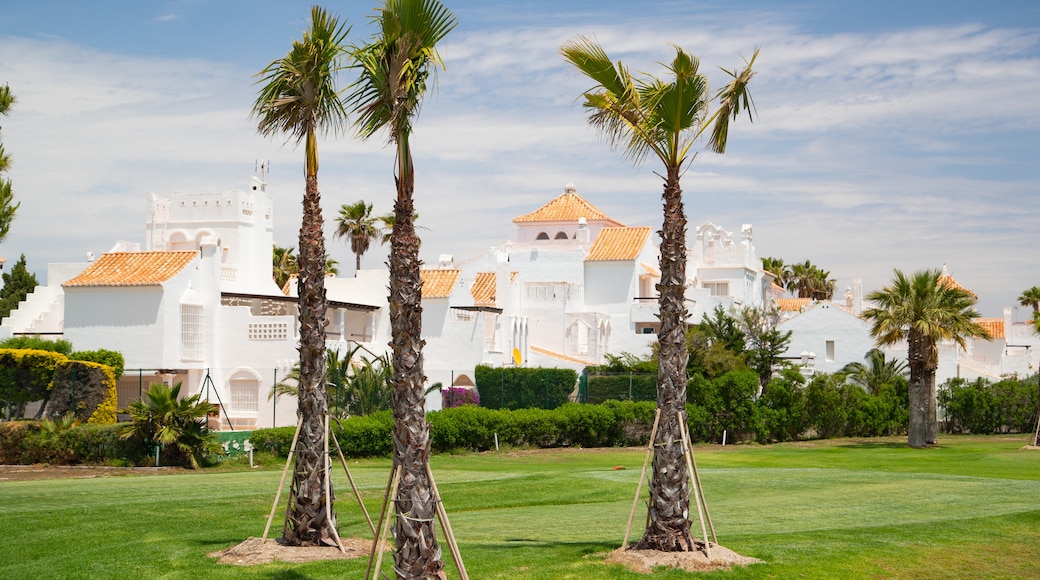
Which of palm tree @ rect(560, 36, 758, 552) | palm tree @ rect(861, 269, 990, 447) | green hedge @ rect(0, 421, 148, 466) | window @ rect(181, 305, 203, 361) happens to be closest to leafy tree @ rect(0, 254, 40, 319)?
window @ rect(181, 305, 203, 361)

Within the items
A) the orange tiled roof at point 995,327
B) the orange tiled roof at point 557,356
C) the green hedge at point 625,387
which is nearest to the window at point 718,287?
the orange tiled roof at point 557,356

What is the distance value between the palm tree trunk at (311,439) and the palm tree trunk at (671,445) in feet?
15.4

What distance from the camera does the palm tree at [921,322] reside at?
49438 millimetres

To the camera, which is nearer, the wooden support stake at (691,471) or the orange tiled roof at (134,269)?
the wooden support stake at (691,471)

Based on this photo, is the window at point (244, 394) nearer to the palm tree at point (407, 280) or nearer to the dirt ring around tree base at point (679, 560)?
the dirt ring around tree base at point (679, 560)

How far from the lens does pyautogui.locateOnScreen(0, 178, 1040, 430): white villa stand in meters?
48.7

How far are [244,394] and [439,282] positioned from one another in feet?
43.2

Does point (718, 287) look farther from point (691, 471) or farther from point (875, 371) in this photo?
point (691, 471)

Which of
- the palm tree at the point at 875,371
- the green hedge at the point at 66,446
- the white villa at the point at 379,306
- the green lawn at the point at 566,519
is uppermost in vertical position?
the white villa at the point at 379,306

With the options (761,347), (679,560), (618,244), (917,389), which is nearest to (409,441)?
(679,560)

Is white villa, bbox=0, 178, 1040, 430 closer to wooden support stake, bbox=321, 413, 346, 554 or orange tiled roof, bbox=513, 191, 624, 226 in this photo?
orange tiled roof, bbox=513, 191, 624, 226

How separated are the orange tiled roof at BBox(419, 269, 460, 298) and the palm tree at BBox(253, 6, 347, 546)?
39.6m

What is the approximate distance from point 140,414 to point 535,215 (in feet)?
159

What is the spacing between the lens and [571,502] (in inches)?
1062
